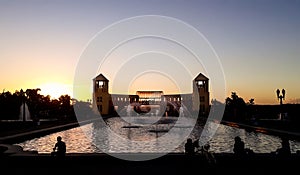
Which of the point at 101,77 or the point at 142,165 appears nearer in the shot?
the point at 142,165

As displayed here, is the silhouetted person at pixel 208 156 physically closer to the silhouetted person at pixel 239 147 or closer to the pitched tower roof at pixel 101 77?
the silhouetted person at pixel 239 147

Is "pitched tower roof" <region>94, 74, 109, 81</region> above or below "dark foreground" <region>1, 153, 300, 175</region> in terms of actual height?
above

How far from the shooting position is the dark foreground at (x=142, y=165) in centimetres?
1144

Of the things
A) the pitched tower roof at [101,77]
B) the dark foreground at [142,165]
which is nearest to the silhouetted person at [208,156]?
the dark foreground at [142,165]

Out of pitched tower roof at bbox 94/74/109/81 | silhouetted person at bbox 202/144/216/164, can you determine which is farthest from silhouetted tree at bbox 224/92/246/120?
silhouetted person at bbox 202/144/216/164

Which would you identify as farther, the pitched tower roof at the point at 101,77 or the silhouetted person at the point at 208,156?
the pitched tower roof at the point at 101,77

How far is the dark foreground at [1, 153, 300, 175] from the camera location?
450 inches

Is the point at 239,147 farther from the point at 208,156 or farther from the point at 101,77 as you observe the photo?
the point at 101,77

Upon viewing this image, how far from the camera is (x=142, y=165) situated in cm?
1234

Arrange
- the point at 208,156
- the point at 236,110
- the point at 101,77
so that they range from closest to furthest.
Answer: the point at 208,156 → the point at 236,110 → the point at 101,77

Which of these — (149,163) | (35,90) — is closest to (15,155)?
(149,163)

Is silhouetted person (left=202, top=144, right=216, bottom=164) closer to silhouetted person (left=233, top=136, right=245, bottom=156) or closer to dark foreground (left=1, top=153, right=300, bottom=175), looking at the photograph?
dark foreground (left=1, top=153, right=300, bottom=175)

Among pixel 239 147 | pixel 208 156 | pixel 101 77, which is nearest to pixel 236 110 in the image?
pixel 101 77

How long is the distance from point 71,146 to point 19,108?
1538 inches
